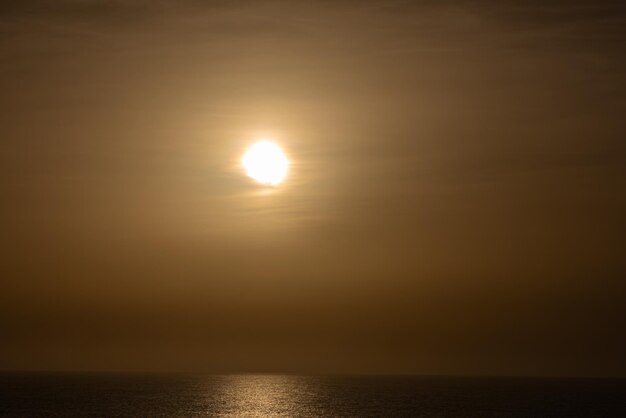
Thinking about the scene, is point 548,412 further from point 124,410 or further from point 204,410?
point 124,410

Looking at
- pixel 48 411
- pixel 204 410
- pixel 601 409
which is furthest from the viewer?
pixel 601 409

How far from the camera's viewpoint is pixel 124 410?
168 meters

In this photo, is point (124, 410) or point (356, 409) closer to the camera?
point (124, 410)

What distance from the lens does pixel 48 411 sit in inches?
6275

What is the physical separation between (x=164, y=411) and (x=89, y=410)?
632 inches

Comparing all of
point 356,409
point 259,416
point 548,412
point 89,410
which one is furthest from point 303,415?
point 548,412

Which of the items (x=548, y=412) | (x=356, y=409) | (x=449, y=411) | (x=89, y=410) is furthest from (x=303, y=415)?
(x=548, y=412)

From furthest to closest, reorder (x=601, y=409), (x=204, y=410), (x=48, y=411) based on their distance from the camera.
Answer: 1. (x=601, y=409)
2. (x=204, y=410)
3. (x=48, y=411)

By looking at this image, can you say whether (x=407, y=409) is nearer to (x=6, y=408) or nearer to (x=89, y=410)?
(x=89, y=410)

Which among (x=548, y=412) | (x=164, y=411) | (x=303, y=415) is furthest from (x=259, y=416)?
(x=548, y=412)

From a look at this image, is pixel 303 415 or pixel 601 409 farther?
pixel 601 409

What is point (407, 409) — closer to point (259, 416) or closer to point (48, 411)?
point (259, 416)

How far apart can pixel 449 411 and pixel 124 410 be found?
244ft

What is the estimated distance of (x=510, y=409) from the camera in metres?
187
